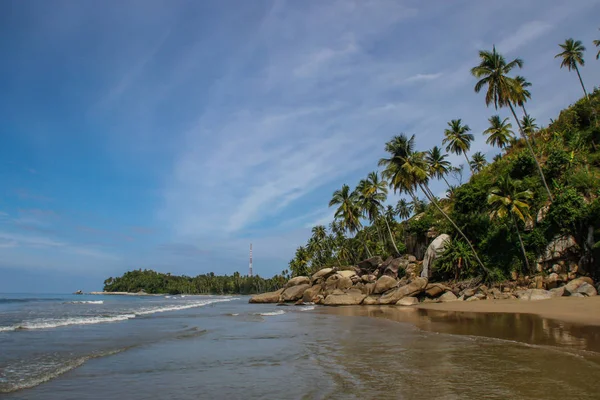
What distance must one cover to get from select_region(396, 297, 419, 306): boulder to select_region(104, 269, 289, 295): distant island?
287 ft

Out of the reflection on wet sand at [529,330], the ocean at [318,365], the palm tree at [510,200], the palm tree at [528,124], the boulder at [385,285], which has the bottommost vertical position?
the reflection on wet sand at [529,330]

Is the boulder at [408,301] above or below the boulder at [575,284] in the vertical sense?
below

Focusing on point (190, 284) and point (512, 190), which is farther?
point (190, 284)

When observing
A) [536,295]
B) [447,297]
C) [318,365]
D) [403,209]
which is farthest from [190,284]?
[318,365]

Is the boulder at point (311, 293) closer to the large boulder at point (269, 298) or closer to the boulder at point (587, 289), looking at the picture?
the large boulder at point (269, 298)

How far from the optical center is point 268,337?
1396cm

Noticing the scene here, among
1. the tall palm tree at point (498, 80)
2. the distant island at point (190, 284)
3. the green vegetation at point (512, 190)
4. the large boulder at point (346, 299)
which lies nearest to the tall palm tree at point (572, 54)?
the green vegetation at point (512, 190)

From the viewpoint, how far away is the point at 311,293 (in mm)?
45156

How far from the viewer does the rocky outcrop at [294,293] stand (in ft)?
156

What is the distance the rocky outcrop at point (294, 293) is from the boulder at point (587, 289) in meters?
30.9

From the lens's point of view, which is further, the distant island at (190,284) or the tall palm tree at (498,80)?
the distant island at (190,284)

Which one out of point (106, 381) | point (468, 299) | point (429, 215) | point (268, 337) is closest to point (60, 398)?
point (106, 381)

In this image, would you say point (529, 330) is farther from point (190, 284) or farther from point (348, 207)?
point (190, 284)

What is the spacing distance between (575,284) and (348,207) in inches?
1383
